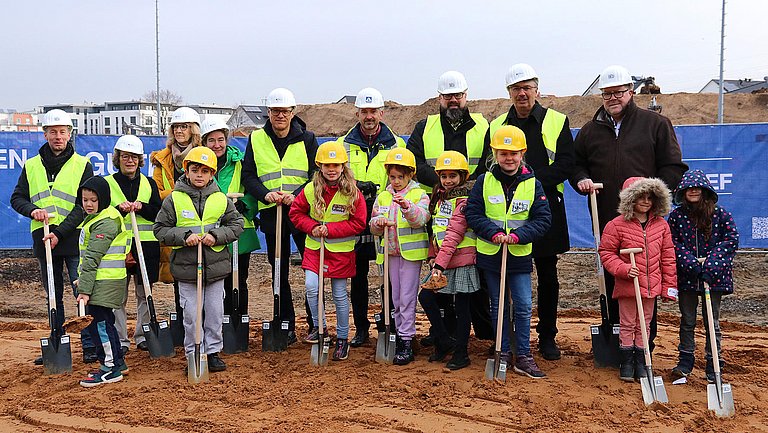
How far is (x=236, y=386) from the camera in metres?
5.76

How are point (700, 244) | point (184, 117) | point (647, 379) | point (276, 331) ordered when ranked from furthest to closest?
point (276, 331) → point (184, 117) → point (700, 244) → point (647, 379)

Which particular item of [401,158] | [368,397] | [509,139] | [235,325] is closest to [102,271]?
[235,325]

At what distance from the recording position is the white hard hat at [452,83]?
6.27 m

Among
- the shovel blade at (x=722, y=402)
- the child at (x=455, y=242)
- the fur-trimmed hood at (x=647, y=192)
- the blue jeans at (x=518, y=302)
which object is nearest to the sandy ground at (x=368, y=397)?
the shovel blade at (x=722, y=402)

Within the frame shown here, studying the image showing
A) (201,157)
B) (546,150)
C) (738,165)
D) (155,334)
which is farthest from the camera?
(738,165)

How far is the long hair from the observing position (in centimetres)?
628

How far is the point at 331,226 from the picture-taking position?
6301 millimetres

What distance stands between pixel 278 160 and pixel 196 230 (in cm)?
114

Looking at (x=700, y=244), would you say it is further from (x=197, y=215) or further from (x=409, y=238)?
(x=197, y=215)

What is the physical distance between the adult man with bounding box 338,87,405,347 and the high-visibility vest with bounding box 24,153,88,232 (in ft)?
8.28

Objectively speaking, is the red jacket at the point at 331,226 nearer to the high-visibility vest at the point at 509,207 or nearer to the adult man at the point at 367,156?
the adult man at the point at 367,156

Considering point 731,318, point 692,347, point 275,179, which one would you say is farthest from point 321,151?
point 731,318

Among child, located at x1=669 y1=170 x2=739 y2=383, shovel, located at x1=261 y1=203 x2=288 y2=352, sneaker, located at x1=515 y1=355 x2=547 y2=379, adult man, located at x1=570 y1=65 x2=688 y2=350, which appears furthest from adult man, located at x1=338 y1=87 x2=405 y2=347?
child, located at x1=669 y1=170 x2=739 y2=383

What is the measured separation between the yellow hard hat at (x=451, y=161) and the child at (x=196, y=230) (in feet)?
5.85
